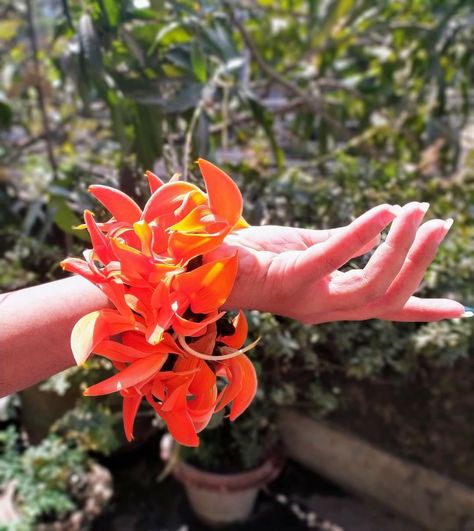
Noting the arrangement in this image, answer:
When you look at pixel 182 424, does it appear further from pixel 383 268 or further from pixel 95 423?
pixel 95 423

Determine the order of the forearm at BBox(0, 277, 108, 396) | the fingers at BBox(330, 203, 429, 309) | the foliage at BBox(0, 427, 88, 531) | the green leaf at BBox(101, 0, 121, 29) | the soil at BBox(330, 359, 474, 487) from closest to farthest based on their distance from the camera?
the fingers at BBox(330, 203, 429, 309) → the forearm at BBox(0, 277, 108, 396) → the green leaf at BBox(101, 0, 121, 29) → the foliage at BBox(0, 427, 88, 531) → the soil at BBox(330, 359, 474, 487)

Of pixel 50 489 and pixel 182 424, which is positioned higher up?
pixel 182 424

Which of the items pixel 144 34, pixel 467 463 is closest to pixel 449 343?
pixel 467 463

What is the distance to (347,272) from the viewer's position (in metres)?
0.46

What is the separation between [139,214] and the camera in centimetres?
52

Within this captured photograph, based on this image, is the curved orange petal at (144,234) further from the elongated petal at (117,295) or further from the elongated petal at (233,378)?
the elongated petal at (233,378)

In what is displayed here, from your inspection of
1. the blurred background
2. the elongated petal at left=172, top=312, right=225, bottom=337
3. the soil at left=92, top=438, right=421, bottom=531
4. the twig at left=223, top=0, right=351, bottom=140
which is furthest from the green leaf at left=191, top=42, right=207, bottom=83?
the soil at left=92, top=438, right=421, bottom=531

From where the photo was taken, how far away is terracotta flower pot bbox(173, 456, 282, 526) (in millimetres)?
1392

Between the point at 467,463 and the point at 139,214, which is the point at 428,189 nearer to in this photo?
the point at 467,463

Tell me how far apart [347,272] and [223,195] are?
128 mm

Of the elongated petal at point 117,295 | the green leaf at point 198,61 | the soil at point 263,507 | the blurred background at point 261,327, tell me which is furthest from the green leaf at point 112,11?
the soil at point 263,507

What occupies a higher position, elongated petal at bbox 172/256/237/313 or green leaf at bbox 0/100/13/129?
elongated petal at bbox 172/256/237/313

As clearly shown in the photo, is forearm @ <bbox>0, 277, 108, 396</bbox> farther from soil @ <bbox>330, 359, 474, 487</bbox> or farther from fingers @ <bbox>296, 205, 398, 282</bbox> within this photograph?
soil @ <bbox>330, 359, 474, 487</bbox>


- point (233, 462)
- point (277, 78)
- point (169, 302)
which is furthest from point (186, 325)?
point (277, 78)
